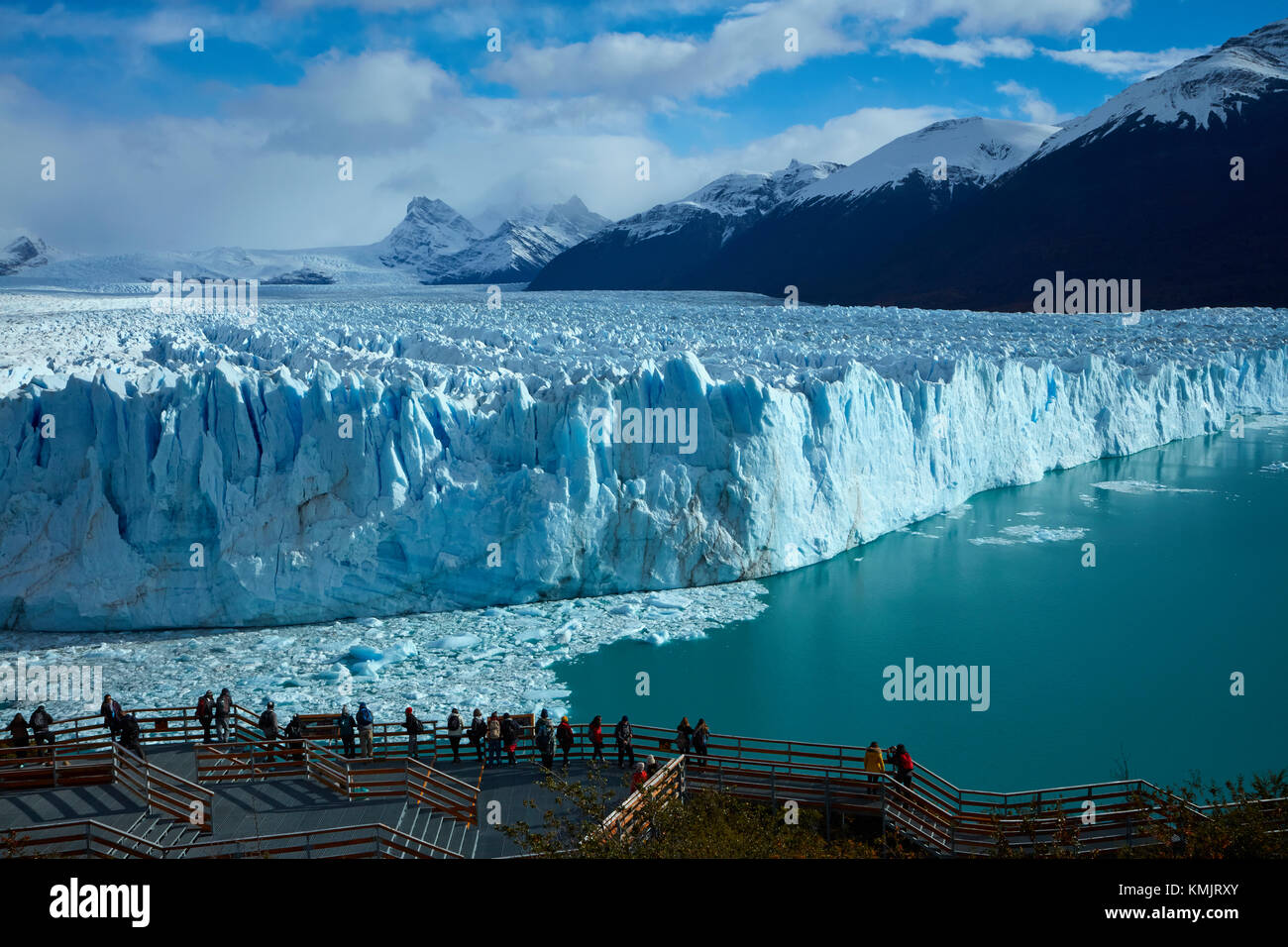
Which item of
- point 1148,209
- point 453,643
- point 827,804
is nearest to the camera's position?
point 827,804

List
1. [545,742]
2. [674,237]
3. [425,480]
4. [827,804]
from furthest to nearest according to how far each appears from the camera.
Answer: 1. [674,237]
2. [425,480]
3. [545,742]
4. [827,804]

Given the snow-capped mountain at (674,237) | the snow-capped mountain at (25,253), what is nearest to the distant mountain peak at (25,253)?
the snow-capped mountain at (25,253)

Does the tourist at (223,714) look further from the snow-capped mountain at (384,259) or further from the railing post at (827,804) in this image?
the snow-capped mountain at (384,259)

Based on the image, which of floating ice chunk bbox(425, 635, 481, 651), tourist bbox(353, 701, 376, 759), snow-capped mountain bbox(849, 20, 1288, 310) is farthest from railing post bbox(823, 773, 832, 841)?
snow-capped mountain bbox(849, 20, 1288, 310)

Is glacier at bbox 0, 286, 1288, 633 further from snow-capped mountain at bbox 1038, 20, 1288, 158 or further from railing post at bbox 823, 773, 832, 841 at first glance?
snow-capped mountain at bbox 1038, 20, 1288, 158

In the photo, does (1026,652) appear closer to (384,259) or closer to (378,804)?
(378,804)

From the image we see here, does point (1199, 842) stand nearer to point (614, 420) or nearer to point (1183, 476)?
point (614, 420)

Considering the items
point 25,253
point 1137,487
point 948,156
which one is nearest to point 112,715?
point 1137,487
